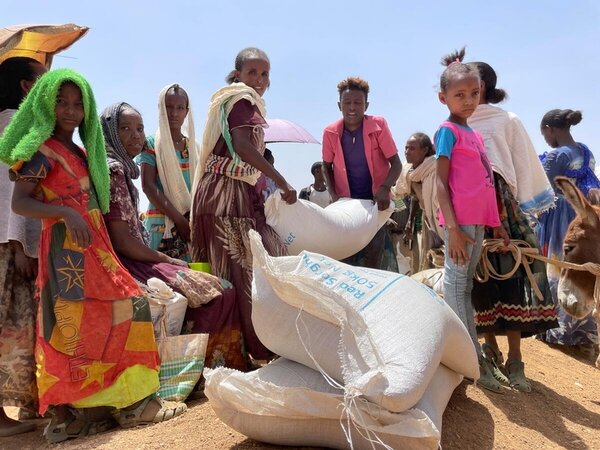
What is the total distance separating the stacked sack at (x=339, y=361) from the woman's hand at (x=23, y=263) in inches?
57.3

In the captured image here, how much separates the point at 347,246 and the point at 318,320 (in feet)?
5.27

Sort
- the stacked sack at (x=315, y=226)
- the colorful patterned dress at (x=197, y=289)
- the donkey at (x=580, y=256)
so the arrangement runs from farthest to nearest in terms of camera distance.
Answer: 1. the stacked sack at (x=315, y=226)
2. the donkey at (x=580, y=256)
3. the colorful patterned dress at (x=197, y=289)

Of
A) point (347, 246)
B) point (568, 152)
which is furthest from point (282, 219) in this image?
point (568, 152)

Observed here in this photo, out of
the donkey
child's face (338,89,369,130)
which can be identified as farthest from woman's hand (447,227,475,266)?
child's face (338,89,369,130)

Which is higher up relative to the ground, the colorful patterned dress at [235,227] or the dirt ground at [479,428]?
the colorful patterned dress at [235,227]

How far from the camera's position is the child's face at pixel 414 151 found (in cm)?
616

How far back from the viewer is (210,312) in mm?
3580

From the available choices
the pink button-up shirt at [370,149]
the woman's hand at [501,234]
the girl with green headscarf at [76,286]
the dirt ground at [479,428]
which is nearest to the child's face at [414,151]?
the pink button-up shirt at [370,149]

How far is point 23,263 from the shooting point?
3.23 m

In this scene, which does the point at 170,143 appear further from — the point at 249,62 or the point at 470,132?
the point at 470,132

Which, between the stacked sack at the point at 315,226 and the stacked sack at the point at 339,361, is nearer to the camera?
the stacked sack at the point at 339,361

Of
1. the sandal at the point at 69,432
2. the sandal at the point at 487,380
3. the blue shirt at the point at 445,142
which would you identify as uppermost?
the blue shirt at the point at 445,142

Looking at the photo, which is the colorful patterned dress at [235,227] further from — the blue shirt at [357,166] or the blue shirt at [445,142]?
the blue shirt at [445,142]

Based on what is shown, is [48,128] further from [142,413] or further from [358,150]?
[358,150]
